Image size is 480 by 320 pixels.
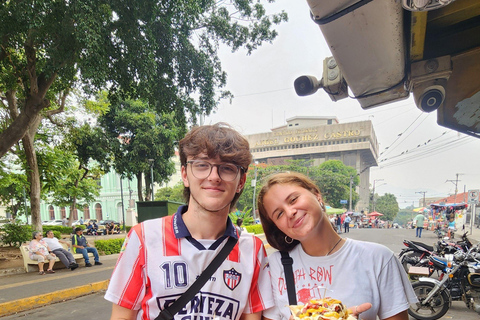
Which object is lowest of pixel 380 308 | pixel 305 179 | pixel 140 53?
pixel 380 308

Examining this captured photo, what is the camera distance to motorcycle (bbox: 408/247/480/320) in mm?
4973

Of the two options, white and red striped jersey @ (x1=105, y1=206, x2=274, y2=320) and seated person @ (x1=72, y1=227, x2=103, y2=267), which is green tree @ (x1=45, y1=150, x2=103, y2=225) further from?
white and red striped jersey @ (x1=105, y1=206, x2=274, y2=320)

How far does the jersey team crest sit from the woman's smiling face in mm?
341

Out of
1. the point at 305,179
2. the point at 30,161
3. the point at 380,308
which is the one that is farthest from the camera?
the point at 30,161

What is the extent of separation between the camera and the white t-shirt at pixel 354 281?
151 centimetres

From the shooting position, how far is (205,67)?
9.32m

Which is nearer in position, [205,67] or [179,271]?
[179,271]

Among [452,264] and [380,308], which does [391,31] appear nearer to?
[380,308]

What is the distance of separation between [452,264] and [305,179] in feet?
16.7

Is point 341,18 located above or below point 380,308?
above

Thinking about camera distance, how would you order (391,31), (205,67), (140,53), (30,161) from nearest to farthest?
(391,31) < (140,53) < (205,67) < (30,161)

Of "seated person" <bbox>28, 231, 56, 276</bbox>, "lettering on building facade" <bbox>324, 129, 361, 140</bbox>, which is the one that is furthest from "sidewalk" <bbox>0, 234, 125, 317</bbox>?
"lettering on building facade" <bbox>324, 129, 361, 140</bbox>

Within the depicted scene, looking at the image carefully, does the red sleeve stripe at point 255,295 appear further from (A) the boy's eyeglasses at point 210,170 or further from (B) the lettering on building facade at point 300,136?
(B) the lettering on building facade at point 300,136

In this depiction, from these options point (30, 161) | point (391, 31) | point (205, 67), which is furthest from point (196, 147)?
point (30, 161)
